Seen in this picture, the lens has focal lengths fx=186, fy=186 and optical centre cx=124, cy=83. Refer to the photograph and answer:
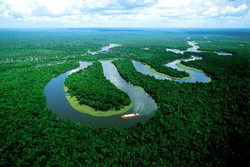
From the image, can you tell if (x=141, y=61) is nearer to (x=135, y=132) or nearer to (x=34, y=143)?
(x=135, y=132)

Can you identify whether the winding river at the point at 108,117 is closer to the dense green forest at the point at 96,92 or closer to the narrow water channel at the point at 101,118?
the narrow water channel at the point at 101,118

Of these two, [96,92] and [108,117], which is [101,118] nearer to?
[108,117]

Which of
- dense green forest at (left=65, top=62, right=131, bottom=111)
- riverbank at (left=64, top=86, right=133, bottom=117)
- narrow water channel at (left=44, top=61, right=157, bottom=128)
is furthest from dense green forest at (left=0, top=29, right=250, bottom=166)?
dense green forest at (left=65, top=62, right=131, bottom=111)

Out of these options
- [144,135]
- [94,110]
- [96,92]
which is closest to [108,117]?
[94,110]

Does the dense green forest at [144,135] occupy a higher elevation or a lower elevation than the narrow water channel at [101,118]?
higher

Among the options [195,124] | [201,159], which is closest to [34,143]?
[201,159]

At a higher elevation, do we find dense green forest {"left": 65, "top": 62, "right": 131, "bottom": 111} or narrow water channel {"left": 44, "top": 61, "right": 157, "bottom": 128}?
dense green forest {"left": 65, "top": 62, "right": 131, "bottom": 111}

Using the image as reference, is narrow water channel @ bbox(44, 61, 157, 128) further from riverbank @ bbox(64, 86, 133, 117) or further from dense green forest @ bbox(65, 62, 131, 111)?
dense green forest @ bbox(65, 62, 131, 111)

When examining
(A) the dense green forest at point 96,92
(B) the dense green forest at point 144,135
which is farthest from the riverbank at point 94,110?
(B) the dense green forest at point 144,135
